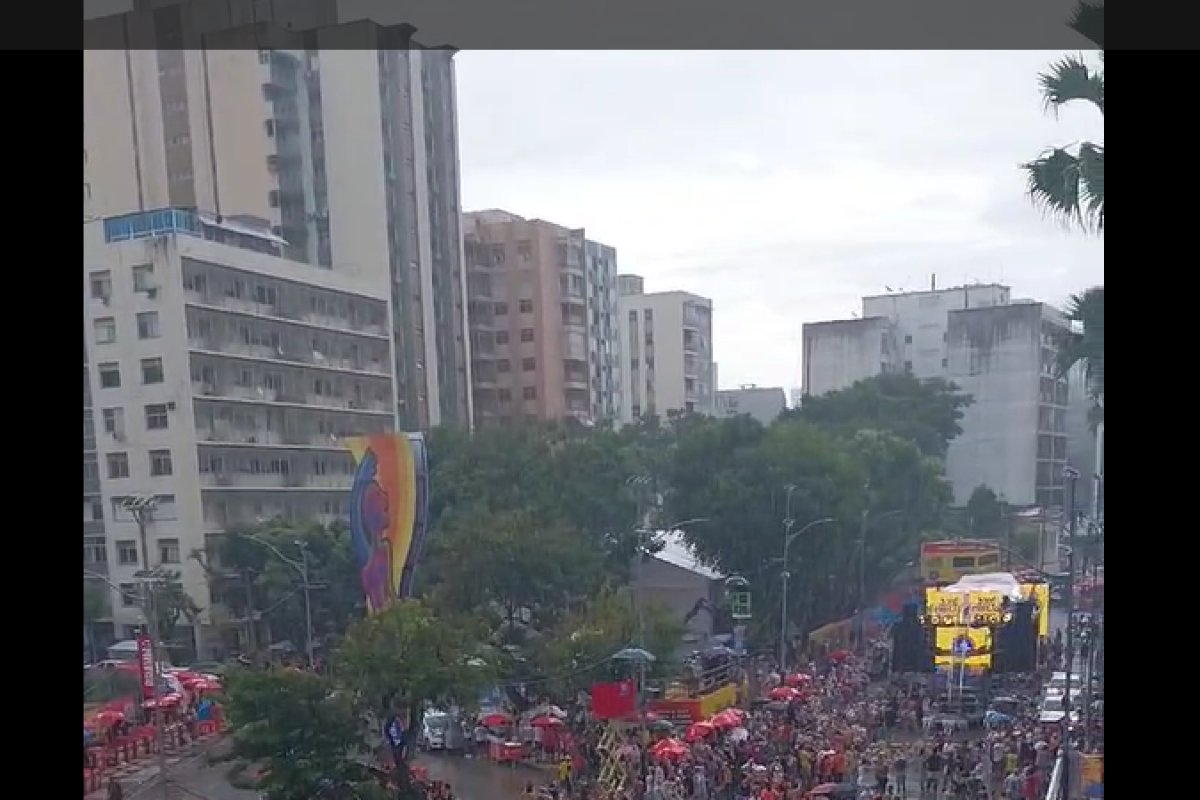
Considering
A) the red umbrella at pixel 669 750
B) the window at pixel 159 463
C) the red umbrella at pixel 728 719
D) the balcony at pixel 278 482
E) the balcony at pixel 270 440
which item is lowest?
the red umbrella at pixel 669 750

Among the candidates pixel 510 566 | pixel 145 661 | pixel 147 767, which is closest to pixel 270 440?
pixel 145 661

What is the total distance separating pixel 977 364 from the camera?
112 inches

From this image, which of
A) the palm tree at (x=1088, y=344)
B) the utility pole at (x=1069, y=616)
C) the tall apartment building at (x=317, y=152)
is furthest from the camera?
the tall apartment building at (x=317, y=152)

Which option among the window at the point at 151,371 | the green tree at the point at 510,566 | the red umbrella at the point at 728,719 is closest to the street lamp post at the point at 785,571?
the red umbrella at the point at 728,719

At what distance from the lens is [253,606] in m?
2.97

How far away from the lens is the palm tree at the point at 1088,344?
2.07 metres

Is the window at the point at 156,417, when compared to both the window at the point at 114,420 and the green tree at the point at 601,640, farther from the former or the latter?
the green tree at the point at 601,640

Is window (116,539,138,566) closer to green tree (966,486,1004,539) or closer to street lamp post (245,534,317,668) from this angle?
street lamp post (245,534,317,668)

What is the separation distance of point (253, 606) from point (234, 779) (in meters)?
0.54

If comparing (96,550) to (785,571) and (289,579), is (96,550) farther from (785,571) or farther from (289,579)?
(785,571)

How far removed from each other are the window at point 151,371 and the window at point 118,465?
0.24 meters
